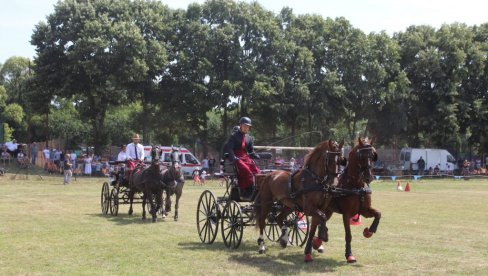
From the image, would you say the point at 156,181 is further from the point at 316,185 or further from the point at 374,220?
the point at 374,220

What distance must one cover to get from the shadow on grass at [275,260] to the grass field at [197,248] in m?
0.02

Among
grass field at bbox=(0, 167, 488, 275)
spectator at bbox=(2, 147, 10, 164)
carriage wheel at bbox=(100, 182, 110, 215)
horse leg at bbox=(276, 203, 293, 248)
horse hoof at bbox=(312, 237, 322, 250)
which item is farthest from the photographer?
spectator at bbox=(2, 147, 10, 164)

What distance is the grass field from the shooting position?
9.96 metres

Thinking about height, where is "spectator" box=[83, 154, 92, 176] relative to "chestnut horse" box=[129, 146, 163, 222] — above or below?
above

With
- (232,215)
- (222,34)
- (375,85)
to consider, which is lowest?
(232,215)

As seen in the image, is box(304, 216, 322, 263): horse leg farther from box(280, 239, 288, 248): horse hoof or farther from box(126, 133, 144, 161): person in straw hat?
box(126, 133, 144, 161): person in straw hat

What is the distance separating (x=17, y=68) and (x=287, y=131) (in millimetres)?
39266

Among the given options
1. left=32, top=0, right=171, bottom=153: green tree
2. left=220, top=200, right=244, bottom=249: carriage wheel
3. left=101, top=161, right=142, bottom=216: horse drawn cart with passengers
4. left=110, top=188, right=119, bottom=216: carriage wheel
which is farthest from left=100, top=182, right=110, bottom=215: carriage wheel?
left=32, top=0, right=171, bottom=153: green tree

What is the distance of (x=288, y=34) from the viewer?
5022 centimetres

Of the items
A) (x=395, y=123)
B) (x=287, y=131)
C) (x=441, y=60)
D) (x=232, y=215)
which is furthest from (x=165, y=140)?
(x=232, y=215)

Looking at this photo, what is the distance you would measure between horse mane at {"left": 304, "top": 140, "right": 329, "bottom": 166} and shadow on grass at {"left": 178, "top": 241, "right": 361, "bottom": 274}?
181 cm

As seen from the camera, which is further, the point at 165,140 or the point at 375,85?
the point at 165,140

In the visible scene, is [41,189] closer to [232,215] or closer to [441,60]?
[232,215]

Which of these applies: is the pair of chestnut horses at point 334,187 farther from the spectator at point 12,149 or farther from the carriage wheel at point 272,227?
the spectator at point 12,149
